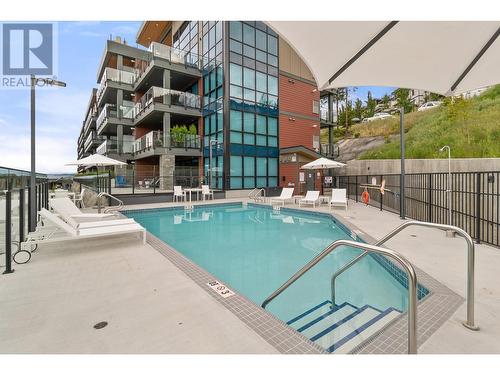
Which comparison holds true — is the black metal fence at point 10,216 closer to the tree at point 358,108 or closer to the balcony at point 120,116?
the balcony at point 120,116

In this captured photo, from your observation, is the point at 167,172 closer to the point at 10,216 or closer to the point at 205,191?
the point at 205,191

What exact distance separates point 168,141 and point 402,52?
16140 mm

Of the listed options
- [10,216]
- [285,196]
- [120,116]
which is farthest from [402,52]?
[120,116]

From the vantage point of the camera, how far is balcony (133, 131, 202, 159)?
16.8 meters

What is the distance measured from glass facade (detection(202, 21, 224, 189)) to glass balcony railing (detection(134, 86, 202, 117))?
2.92 ft

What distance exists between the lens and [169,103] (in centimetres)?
1756

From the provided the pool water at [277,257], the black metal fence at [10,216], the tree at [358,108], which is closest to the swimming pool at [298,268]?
the pool water at [277,257]

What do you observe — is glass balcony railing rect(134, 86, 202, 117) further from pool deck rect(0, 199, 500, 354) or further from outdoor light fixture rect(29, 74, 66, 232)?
pool deck rect(0, 199, 500, 354)

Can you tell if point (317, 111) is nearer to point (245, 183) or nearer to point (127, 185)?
point (245, 183)

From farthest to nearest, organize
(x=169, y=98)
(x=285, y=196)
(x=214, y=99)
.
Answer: (x=214, y=99), (x=169, y=98), (x=285, y=196)

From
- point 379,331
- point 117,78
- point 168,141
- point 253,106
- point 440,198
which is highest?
point 117,78

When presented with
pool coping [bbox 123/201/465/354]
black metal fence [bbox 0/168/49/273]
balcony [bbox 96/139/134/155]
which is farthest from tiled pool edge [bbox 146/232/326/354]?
balcony [bbox 96/139/134/155]
